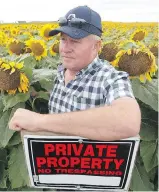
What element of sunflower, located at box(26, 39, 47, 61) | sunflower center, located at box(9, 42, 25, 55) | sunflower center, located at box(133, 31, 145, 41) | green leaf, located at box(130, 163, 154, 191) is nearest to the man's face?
green leaf, located at box(130, 163, 154, 191)

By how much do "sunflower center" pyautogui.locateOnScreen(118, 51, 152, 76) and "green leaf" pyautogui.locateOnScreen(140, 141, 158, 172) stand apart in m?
0.42

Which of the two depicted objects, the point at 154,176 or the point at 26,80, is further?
the point at 154,176

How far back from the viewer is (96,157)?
1637mm

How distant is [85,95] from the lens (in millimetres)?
1889

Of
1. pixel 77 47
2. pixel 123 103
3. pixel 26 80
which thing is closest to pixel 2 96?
pixel 26 80

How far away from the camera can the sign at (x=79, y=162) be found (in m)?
1.60

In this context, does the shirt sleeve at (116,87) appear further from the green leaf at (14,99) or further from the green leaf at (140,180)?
the green leaf at (140,180)

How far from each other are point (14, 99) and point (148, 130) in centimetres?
77

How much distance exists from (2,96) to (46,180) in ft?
2.46

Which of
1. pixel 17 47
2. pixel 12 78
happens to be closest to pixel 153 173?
pixel 12 78

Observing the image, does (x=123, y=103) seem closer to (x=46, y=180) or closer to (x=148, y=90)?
(x=46, y=180)

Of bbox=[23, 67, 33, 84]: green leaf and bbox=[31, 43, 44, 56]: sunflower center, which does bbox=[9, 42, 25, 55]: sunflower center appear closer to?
bbox=[31, 43, 44, 56]: sunflower center

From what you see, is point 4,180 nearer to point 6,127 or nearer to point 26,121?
point 6,127

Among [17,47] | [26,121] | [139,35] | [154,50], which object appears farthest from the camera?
[139,35]
